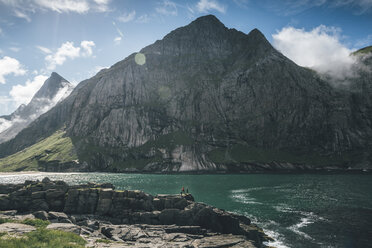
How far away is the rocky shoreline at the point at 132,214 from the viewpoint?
117ft

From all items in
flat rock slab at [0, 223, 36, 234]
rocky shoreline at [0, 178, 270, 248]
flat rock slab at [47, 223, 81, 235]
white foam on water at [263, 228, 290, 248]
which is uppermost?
flat rock slab at [0, 223, 36, 234]

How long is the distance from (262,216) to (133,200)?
33.5 m

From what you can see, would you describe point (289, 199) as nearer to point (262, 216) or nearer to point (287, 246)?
point (262, 216)

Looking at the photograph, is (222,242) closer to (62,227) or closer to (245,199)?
(62,227)

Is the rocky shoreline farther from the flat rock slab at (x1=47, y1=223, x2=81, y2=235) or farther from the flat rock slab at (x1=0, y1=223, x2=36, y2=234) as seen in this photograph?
the flat rock slab at (x1=0, y1=223, x2=36, y2=234)

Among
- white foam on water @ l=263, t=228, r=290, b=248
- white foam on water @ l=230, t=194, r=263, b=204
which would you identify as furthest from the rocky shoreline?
white foam on water @ l=230, t=194, r=263, b=204

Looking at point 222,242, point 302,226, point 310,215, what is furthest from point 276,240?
point 310,215

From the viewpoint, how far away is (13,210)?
4191 centimetres

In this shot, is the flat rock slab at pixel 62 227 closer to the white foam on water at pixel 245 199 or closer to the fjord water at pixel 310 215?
the fjord water at pixel 310 215

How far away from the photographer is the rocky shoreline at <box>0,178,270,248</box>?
35594mm

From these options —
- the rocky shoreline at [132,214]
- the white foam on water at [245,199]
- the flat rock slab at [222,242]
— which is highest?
the rocky shoreline at [132,214]

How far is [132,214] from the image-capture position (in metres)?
44.8

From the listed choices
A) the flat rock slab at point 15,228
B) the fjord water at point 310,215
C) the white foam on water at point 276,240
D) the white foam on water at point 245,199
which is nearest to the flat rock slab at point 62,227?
the flat rock slab at point 15,228

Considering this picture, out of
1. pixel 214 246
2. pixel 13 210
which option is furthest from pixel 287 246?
pixel 13 210
